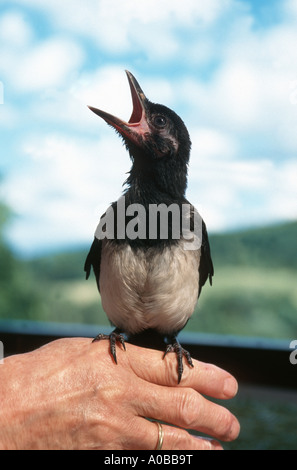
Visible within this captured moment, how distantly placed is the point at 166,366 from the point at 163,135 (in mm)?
357

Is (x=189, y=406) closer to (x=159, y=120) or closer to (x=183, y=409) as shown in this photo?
(x=183, y=409)

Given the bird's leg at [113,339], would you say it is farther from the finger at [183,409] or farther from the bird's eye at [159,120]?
the bird's eye at [159,120]

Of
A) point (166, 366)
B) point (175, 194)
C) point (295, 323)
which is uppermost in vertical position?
point (175, 194)

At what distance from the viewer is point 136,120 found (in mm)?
810

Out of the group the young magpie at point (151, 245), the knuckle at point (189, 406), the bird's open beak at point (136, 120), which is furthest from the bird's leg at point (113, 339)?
the bird's open beak at point (136, 120)

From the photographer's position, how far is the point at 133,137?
0.78 meters

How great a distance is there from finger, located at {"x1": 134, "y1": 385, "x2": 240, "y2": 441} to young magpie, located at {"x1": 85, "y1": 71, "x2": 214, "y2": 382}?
0.10ft

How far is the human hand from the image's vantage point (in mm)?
677

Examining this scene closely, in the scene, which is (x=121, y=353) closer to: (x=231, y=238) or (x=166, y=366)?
(x=166, y=366)

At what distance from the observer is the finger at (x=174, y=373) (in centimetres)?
74

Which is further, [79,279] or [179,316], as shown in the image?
[79,279]
